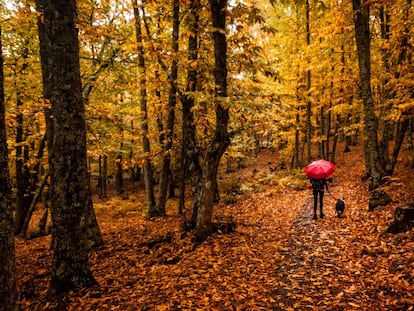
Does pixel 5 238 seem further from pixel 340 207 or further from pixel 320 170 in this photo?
pixel 340 207

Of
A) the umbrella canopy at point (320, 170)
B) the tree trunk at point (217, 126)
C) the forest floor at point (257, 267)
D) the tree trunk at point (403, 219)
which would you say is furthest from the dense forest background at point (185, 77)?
the tree trunk at point (403, 219)

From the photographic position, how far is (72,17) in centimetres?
546

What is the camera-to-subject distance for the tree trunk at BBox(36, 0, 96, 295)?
534 cm

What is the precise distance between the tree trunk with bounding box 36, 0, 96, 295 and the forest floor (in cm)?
67

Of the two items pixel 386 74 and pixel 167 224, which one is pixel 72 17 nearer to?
pixel 167 224

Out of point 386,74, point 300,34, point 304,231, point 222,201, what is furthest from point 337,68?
point 304,231

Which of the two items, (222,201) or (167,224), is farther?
(222,201)

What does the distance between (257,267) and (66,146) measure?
484cm

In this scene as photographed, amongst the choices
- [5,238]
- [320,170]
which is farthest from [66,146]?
[320,170]

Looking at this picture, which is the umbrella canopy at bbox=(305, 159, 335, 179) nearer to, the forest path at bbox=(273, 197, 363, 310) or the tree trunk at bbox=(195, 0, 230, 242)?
the forest path at bbox=(273, 197, 363, 310)

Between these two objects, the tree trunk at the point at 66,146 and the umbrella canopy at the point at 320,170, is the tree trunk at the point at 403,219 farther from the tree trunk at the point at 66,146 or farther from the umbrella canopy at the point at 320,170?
the tree trunk at the point at 66,146

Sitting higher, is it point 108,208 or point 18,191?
point 18,191

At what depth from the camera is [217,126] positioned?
24.8 feet

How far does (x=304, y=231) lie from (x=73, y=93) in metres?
7.52
